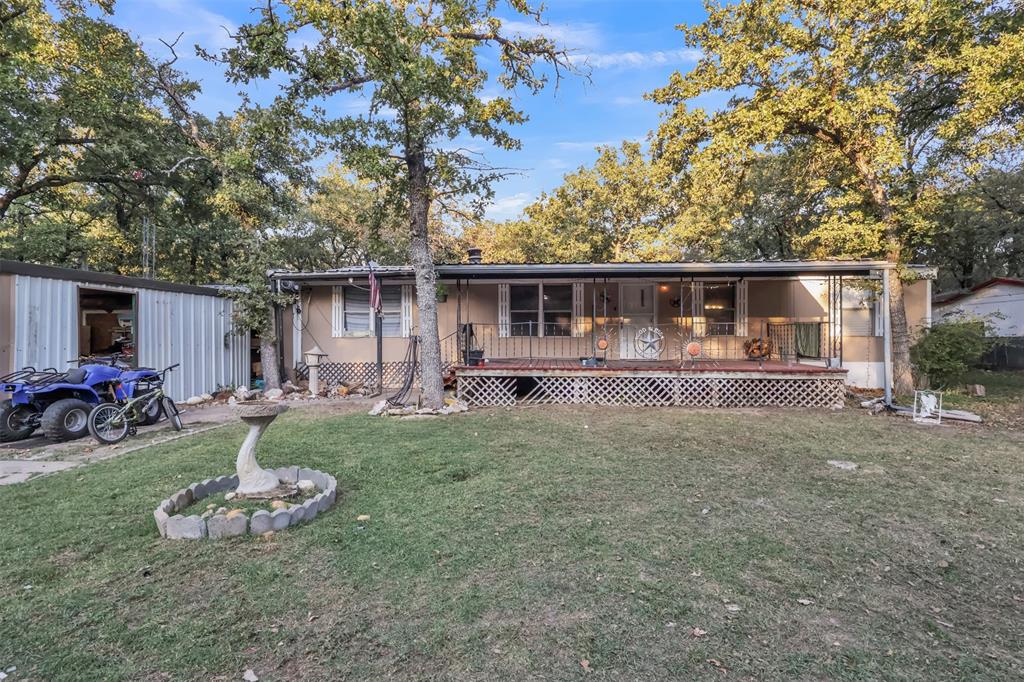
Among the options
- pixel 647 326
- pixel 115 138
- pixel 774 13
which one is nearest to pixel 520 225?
pixel 647 326

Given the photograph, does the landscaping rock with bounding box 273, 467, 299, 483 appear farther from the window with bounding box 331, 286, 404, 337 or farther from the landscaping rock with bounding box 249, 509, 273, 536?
the window with bounding box 331, 286, 404, 337

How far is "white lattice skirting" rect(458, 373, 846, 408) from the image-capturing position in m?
9.05

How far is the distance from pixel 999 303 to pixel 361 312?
19.2 m

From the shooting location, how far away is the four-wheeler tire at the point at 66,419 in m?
6.17

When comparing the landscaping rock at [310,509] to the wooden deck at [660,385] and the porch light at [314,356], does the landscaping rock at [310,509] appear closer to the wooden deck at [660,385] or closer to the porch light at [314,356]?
the wooden deck at [660,385]

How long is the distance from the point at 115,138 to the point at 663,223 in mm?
17453

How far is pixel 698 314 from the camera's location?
11.4 meters

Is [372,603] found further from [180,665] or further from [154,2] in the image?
[154,2]

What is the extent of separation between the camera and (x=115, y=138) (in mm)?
11297

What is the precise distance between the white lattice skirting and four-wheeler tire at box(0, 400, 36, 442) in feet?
20.1

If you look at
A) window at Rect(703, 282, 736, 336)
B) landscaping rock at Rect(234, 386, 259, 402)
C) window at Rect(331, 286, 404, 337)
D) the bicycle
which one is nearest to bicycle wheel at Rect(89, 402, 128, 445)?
the bicycle

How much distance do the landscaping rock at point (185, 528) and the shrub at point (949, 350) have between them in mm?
12679

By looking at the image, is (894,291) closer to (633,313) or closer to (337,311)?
(633,313)

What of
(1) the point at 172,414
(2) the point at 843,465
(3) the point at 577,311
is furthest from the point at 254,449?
(3) the point at 577,311
